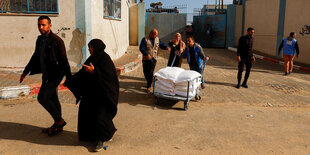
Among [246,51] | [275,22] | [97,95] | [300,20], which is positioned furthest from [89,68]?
[275,22]

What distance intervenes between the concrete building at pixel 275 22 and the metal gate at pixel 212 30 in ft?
3.39

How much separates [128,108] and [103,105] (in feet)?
6.63

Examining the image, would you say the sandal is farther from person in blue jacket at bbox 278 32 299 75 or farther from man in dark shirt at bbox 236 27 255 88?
person in blue jacket at bbox 278 32 299 75

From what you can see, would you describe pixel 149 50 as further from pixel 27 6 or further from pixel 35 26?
pixel 27 6

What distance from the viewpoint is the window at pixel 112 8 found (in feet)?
32.9

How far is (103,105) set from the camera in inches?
136

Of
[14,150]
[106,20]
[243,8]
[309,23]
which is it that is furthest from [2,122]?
[243,8]

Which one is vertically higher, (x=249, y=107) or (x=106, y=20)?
(x=106, y=20)

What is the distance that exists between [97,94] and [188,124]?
1841 millimetres

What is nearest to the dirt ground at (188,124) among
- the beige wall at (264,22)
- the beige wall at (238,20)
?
the beige wall at (264,22)

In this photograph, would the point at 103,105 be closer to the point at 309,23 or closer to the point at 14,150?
the point at 14,150

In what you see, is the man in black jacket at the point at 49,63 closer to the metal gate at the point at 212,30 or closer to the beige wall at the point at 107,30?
the beige wall at the point at 107,30

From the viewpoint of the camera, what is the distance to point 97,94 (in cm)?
344


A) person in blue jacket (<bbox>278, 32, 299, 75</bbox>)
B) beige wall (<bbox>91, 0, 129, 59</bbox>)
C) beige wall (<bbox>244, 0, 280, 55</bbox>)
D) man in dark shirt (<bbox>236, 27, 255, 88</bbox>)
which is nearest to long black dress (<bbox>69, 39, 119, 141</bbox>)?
man in dark shirt (<bbox>236, 27, 255, 88</bbox>)
